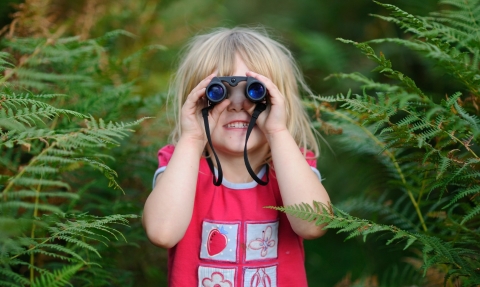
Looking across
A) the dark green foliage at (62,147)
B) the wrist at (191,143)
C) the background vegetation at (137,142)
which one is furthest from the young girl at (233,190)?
the dark green foliage at (62,147)

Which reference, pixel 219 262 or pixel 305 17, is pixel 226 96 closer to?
pixel 219 262

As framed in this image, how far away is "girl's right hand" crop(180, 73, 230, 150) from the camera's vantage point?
1.92 meters

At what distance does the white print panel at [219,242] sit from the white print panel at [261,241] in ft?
0.19

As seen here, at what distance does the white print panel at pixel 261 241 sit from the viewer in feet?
6.31

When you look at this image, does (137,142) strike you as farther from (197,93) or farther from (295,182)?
(295,182)

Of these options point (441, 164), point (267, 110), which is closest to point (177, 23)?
point (267, 110)

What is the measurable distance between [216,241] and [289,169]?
0.42m

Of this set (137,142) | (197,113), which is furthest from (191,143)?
(137,142)

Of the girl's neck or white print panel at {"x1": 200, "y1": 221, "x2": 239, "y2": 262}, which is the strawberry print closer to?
white print panel at {"x1": 200, "y1": 221, "x2": 239, "y2": 262}

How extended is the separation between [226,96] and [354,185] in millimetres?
1673

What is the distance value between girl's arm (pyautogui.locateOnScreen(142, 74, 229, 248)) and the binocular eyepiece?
53mm

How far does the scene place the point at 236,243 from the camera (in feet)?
6.28

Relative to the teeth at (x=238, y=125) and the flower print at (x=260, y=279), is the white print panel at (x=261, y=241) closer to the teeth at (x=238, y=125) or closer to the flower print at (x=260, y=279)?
the flower print at (x=260, y=279)

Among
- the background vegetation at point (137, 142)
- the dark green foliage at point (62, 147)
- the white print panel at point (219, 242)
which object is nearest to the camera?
the background vegetation at point (137, 142)
